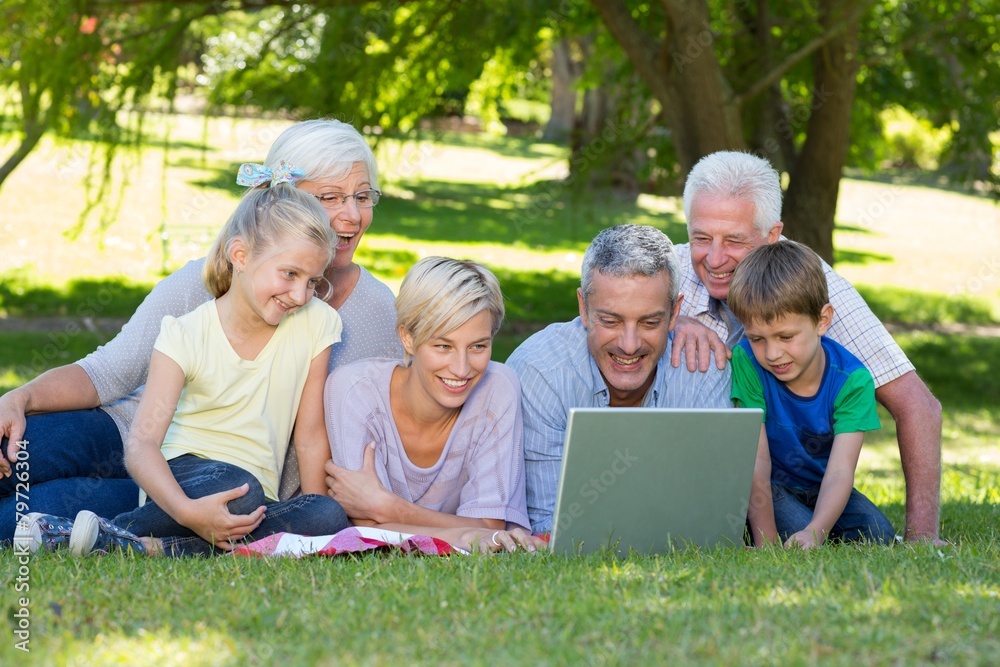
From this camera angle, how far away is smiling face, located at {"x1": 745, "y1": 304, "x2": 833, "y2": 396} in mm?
3744

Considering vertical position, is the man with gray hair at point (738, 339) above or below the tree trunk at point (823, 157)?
below

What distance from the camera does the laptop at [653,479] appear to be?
10.2 feet

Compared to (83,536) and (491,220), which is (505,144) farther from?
(83,536)

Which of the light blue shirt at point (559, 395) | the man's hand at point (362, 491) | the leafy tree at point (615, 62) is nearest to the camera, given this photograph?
the man's hand at point (362, 491)

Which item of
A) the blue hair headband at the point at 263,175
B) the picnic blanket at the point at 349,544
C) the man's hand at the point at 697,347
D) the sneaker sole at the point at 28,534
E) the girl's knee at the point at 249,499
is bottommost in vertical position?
the sneaker sole at the point at 28,534

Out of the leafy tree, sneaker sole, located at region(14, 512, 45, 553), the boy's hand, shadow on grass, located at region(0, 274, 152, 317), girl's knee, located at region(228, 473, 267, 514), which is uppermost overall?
the leafy tree

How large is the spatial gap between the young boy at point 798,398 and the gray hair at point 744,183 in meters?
0.27

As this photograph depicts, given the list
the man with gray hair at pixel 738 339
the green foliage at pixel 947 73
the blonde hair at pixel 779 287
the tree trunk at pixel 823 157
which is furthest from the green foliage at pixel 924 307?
the blonde hair at pixel 779 287

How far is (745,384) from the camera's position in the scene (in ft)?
12.9

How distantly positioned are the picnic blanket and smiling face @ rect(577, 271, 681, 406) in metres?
0.85

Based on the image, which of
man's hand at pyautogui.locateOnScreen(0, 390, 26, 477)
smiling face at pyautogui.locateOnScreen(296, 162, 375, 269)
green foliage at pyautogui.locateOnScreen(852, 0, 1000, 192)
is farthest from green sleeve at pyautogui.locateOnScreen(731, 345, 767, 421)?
green foliage at pyautogui.locateOnScreen(852, 0, 1000, 192)

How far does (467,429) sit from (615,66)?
324 inches

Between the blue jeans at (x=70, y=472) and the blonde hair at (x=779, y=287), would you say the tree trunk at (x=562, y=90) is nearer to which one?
the blonde hair at (x=779, y=287)

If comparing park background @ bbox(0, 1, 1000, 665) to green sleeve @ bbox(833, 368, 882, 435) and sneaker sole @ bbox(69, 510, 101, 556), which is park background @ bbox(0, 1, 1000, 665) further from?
green sleeve @ bbox(833, 368, 882, 435)
